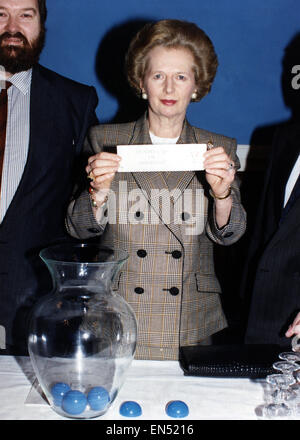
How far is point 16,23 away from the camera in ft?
6.56

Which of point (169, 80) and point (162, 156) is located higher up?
point (169, 80)

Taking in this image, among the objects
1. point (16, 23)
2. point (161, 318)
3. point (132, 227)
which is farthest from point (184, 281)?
point (16, 23)

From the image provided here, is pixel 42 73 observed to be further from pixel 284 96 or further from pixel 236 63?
pixel 284 96

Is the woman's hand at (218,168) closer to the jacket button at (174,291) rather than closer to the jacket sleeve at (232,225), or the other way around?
the jacket sleeve at (232,225)

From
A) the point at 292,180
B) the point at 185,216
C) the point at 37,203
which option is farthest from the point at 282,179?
the point at 37,203

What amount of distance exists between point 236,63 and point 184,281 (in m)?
1.53

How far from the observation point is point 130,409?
1.18 metres

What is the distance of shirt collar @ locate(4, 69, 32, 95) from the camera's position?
203 cm

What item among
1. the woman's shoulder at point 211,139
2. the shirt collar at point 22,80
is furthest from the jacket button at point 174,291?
the shirt collar at point 22,80

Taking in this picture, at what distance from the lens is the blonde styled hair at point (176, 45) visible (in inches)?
68.9

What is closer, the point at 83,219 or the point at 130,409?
the point at 130,409

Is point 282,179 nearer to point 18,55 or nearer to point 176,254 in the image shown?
point 176,254

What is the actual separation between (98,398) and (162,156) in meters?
0.72

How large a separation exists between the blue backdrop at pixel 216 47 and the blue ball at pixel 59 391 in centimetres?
191
